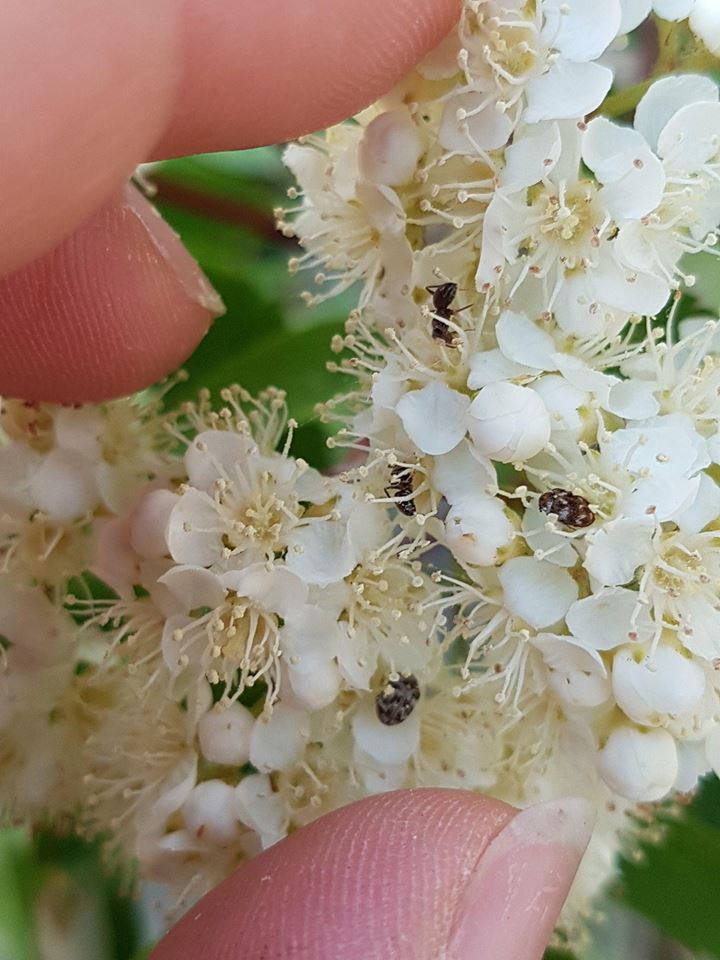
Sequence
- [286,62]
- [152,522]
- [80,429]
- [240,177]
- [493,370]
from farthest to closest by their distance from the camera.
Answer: [240,177], [80,429], [152,522], [493,370], [286,62]

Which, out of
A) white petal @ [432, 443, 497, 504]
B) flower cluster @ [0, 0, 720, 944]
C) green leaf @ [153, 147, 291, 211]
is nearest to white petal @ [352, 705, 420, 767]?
flower cluster @ [0, 0, 720, 944]

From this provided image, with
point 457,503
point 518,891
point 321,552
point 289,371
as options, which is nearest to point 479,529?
point 457,503

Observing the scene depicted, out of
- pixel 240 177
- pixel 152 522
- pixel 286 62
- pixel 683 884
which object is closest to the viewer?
pixel 286 62

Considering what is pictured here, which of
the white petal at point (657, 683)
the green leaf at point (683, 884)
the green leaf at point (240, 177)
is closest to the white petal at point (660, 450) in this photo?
the white petal at point (657, 683)

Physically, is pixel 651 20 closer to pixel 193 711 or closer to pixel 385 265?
pixel 385 265

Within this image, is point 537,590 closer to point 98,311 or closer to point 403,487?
point 403,487

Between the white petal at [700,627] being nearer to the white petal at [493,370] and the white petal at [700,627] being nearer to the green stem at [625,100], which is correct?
the white petal at [493,370]
